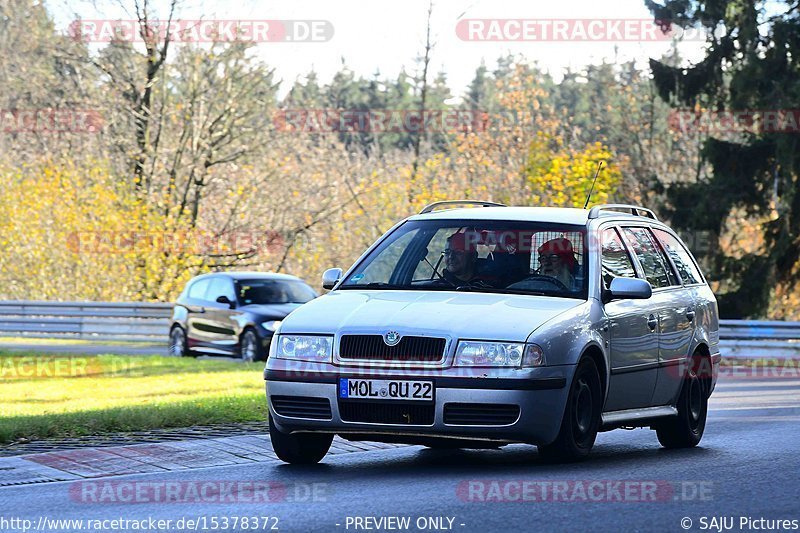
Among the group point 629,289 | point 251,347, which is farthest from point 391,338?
point 251,347

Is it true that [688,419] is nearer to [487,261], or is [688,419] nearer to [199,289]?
[487,261]

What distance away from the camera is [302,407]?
28.8 ft

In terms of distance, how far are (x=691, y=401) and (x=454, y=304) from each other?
9.57 ft

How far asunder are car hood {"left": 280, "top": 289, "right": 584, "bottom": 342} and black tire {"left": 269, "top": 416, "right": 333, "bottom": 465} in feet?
2.46

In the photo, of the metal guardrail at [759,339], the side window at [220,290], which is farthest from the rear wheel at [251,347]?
the metal guardrail at [759,339]

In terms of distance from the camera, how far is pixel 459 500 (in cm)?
746

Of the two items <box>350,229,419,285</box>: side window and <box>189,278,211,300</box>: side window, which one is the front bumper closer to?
<box>350,229,419,285</box>: side window

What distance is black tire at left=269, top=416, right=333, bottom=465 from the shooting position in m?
9.21

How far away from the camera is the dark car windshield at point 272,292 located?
2472cm

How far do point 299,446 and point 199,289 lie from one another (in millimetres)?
16966

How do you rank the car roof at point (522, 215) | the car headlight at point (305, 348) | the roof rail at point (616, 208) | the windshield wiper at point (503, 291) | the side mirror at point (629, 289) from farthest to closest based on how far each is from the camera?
the roof rail at point (616, 208) → the car roof at point (522, 215) → the side mirror at point (629, 289) → the windshield wiper at point (503, 291) → the car headlight at point (305, 348)

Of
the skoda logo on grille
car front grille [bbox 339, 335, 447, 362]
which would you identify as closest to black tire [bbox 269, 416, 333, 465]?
car front grille [bbox 339, 335, 447, 362]

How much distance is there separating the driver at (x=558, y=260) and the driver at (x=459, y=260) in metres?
0.46

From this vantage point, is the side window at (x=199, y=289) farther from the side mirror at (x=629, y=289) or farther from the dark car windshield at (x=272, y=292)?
the side mirror at (x=629, y=289)
